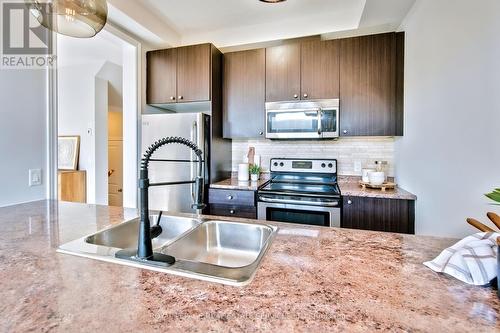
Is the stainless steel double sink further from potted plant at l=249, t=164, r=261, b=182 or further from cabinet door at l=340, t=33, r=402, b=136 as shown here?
cabinet door at l=340, t=33, r=402, b=136

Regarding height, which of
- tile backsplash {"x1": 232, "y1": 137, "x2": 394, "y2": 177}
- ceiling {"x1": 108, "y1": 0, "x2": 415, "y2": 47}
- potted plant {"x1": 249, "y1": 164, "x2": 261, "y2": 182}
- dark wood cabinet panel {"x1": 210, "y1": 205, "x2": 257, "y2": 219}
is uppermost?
ceiling {"x1": 108, "y1": 0, "x2": 415, "y2": 47}

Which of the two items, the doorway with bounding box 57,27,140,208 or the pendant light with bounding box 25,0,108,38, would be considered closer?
the pendant light with bounding box 25,0,108,38

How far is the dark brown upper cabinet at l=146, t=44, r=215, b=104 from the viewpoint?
2.66m

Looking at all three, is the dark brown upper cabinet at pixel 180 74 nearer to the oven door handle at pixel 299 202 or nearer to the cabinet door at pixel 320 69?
the cabinet door at pixel 320 69

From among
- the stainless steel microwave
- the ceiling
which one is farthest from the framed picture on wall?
the stainless steel microwave

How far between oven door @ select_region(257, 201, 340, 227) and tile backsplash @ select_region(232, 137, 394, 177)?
2.58 feet

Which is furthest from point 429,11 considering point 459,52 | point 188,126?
point 188,126

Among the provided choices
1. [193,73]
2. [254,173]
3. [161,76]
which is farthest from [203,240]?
[161,76]

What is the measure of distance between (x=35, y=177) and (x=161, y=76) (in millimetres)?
1590

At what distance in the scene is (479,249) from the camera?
69cm

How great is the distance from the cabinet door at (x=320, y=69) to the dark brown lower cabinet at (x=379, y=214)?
1.06 meters

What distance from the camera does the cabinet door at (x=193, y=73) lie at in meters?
2.65

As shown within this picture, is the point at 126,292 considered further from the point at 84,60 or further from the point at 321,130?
the point at 84,60

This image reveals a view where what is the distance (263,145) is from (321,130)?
792mm
